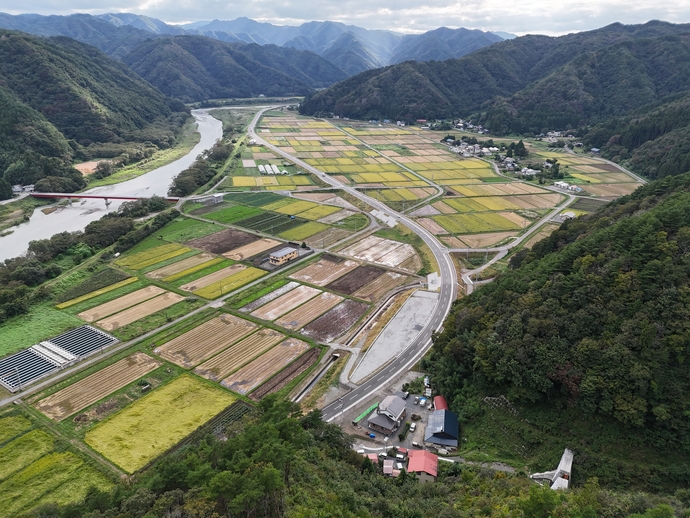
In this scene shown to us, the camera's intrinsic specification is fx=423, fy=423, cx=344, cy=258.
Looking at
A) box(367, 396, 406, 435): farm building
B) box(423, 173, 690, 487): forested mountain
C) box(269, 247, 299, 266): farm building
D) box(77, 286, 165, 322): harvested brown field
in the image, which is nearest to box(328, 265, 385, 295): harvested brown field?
box(269, 247, 299, 266): farm building

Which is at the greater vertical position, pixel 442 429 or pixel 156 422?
pixel 442 429

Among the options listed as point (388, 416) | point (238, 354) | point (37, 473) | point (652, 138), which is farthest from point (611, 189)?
point (37, 473)

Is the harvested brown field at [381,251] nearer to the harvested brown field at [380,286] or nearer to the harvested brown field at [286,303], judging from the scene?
the harvested brown field at [380,286]

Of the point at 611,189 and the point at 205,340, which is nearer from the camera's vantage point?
the point at 205,340

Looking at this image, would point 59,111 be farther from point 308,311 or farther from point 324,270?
point 308,311

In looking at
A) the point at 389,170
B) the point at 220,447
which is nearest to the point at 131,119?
the point at 389,170

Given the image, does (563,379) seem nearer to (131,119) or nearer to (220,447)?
(220,447)

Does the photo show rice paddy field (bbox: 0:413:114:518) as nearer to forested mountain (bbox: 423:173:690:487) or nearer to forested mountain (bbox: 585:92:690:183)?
forested mountain (bbox: 423:173:690:487)
